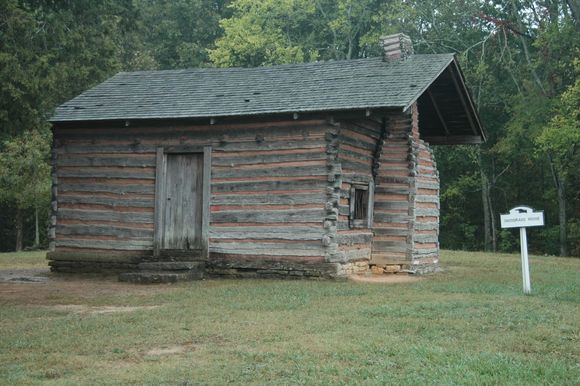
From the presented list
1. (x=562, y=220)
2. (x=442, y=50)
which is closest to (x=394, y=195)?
(x=562, y=220)

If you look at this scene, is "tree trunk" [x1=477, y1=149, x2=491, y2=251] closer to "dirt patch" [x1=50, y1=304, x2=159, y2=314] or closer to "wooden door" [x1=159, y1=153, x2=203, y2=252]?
"wooden door" [x1=159, y1=153, x2=203, y2=252]

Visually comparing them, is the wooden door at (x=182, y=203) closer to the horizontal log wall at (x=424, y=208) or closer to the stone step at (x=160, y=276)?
the stone step at (x=160, y=276)

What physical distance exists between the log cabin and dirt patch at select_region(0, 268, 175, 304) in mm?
792

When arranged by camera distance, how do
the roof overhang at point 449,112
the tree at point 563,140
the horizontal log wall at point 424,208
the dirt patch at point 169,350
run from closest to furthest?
the dirt patch at point 169,350 < the horizontal log wall at point 424,208 < the roof overhang at point 449,112 < the tree at point 563,140

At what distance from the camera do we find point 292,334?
10.1 m

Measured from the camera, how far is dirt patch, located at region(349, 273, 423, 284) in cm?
1747

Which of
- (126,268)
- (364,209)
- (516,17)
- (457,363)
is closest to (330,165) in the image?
(364,209)

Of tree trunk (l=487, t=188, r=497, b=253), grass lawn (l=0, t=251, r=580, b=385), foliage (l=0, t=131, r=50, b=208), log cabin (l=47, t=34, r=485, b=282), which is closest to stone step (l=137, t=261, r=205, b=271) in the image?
log cabin (l=47, t=34, r=485, b=282)

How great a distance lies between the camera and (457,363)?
8188 millimetres

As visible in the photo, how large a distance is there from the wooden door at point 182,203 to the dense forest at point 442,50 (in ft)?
14.1

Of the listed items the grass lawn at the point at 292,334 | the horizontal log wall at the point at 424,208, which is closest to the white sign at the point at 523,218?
the grass lawn at the point at 292,334

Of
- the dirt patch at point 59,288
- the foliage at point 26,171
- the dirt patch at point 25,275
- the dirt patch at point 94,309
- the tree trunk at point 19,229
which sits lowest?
the dirt patch at point 94,309

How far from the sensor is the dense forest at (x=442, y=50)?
26.6 meters

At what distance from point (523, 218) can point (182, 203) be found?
28.7 feet
